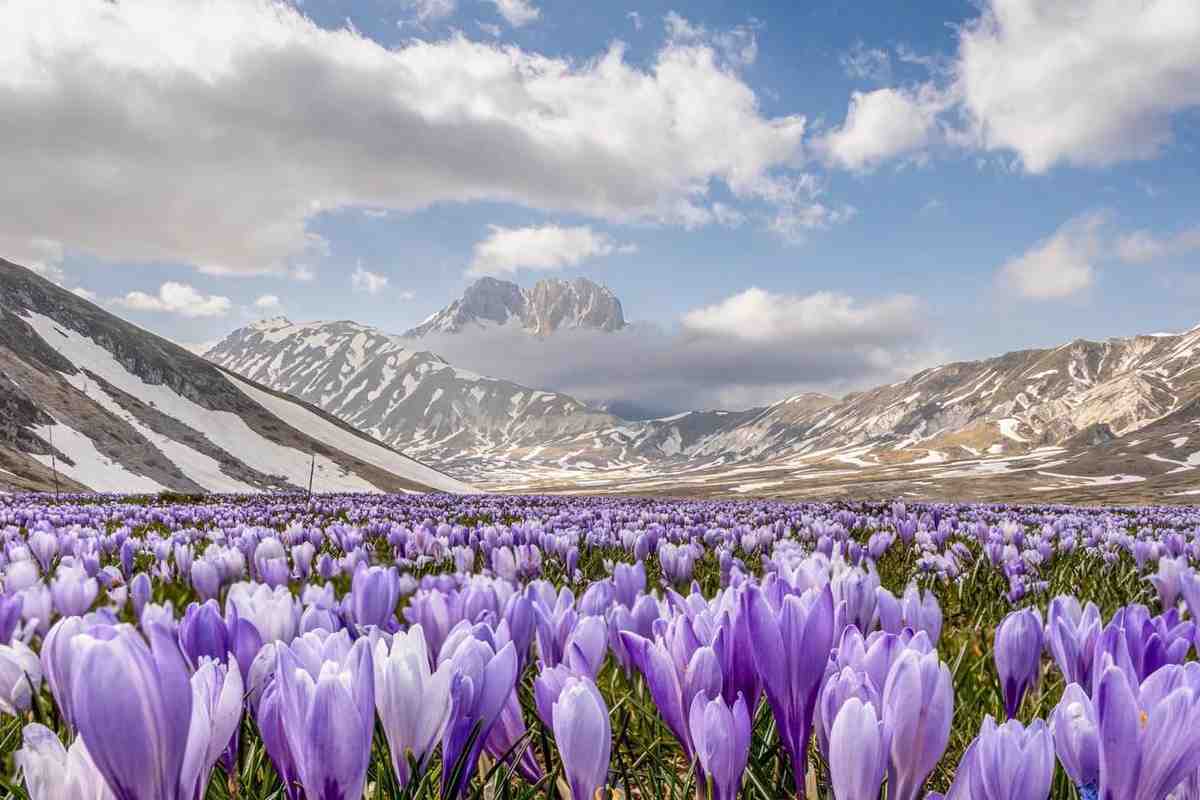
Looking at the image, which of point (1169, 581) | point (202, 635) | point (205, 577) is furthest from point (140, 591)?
point (1169, 581)

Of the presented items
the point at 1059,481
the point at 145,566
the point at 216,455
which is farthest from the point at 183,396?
the point at 1059,481

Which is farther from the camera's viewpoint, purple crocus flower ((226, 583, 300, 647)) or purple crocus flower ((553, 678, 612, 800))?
purple crocus flower ((226, 583, 300, 647))

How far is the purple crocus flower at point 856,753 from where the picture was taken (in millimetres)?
1307

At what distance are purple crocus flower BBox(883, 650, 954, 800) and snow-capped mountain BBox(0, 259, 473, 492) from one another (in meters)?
70.1

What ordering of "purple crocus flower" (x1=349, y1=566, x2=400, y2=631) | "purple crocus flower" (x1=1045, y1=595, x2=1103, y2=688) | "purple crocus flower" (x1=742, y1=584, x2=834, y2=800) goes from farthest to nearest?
"purple crocus flower" (x1=349, y1=566, x2=400, y2=631), "purple crocus flower" (x1=1045, y1=595, x2=1103, y2=688), "purple crocus flower" (x1=742, y1=584, x2=834, y2=800)

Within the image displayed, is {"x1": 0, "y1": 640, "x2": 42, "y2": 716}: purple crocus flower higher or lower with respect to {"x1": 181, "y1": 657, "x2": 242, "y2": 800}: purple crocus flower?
lower

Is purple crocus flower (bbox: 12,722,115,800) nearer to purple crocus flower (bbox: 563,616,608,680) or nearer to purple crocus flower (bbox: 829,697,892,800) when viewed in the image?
purple crocus flower (bbox: 563,616,608,680)

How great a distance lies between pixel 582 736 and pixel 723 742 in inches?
10.1

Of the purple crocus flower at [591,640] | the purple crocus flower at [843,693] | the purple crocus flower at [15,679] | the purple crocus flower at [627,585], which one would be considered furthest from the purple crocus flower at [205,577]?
the purple crocus flower at [843,693]

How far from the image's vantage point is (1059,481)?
168 metres

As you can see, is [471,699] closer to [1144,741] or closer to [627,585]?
[1144,741]

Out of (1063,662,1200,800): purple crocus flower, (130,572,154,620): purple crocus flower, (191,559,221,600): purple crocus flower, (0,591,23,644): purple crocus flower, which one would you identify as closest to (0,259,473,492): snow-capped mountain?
(191,559,221,600): purple crocus flower

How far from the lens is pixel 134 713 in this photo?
1162 millimetres

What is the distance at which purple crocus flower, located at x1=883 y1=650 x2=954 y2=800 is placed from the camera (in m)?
1.40
